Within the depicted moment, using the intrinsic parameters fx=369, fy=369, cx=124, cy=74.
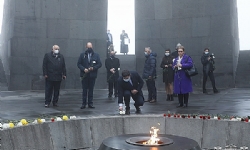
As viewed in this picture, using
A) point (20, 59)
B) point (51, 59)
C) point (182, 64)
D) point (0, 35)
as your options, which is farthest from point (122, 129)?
point (0, 35)

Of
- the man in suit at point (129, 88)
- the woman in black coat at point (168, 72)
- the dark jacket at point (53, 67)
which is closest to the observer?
the man in suit at point (129, 88)

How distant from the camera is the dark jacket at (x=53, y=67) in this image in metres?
12.1

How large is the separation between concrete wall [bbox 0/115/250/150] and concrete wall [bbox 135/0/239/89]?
36.6 feet

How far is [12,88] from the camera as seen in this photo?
64.0ft

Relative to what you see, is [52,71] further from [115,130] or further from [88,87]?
[115,130]

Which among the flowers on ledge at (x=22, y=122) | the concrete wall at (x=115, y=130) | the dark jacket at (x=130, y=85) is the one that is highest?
the dark jacket at (x=130, y=85)

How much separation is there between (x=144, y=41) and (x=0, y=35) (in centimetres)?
940

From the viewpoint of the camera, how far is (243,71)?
20703mm

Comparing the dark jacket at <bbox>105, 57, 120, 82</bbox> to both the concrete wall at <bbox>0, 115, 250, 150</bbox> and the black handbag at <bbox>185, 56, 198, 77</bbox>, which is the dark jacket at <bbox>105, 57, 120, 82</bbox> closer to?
the black handbag at <bbox>185, 56, 198, 77</bbox>

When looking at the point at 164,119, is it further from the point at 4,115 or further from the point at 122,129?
the point at 4,115

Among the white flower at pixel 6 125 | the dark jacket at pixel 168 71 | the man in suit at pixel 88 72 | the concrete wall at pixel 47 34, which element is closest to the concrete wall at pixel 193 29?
the concrete wall at pixel 47 34

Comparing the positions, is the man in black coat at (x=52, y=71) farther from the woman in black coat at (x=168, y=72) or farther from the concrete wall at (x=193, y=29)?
the concrete wall at (x=193, y=29)

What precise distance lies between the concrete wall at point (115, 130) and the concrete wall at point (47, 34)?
1121 centimetres

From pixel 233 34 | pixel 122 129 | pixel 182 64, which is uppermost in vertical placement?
pixel 233 34
